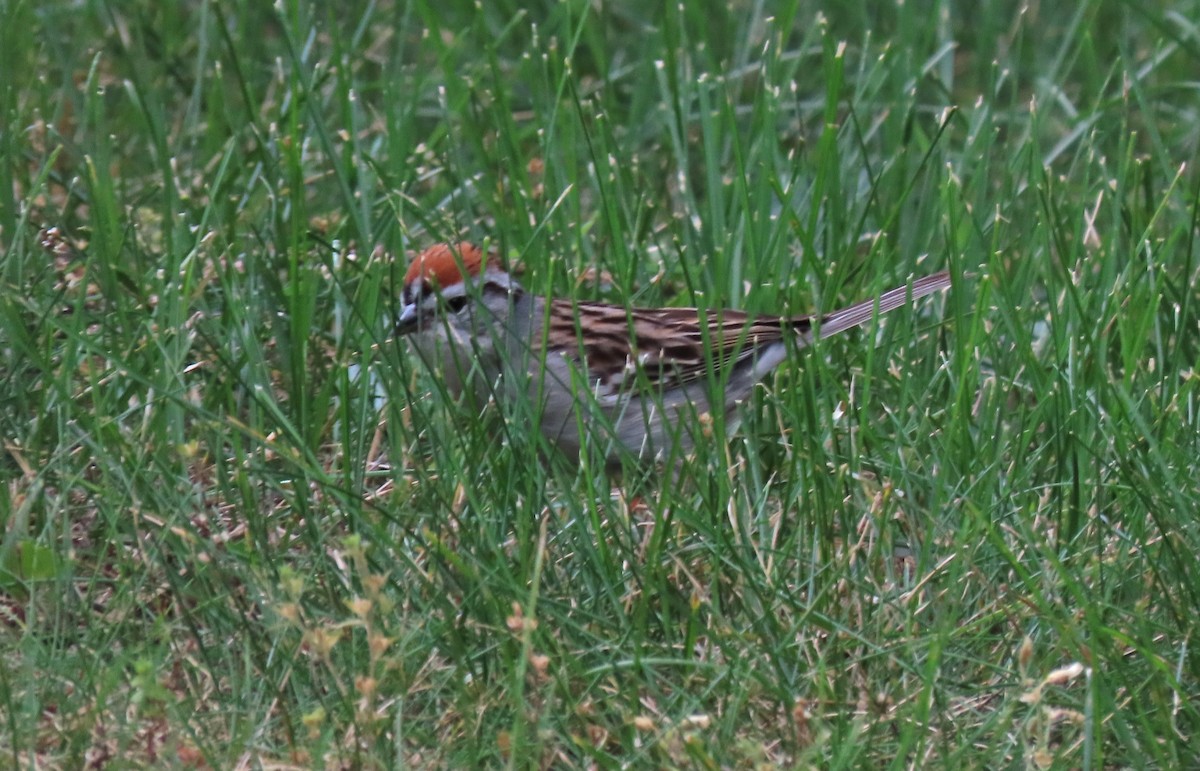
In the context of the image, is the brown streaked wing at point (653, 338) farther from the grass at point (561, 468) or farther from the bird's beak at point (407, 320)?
the bird's beak at point (407, 320)

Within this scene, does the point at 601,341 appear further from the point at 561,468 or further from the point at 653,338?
the point at 561,468

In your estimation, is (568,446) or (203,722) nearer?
(203,722)

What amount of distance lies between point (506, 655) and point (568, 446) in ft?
3.99

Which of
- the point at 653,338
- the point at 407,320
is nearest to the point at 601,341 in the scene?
the point at 653,338

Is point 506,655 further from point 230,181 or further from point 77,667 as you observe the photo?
point 230,181

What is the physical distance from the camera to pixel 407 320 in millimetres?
4117

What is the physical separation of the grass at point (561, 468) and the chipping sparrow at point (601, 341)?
97 millimetres

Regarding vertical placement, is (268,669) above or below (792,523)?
above

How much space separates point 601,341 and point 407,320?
54cm

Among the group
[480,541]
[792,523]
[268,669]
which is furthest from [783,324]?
[268,669]

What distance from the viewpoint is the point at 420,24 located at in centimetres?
664

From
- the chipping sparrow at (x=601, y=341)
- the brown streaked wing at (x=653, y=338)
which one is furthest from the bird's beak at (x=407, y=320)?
the brown streaked wing at (x=653, y=338)

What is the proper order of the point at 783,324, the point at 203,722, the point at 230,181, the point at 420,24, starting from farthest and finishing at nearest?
the point at 420,24 < the point at 230,181 < the point at 783,324 < the point at 203,722

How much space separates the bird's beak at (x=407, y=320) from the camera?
4102 mm
